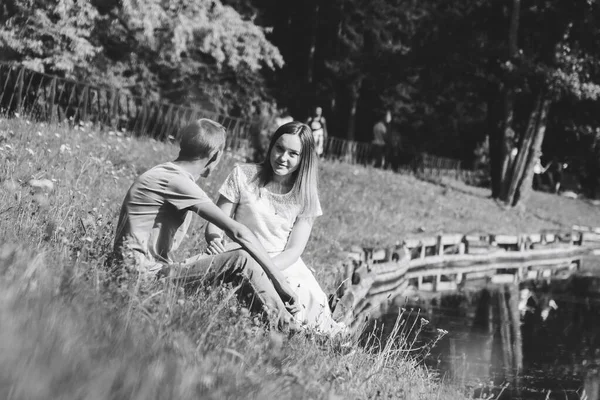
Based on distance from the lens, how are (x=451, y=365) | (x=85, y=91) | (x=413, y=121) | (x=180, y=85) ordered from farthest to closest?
(x=413, y=121) → (x=180, y=85) → (x=85, y=91) → (x=451, y=365)

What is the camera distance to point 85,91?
45.4ft

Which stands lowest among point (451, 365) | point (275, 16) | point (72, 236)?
point (451, 365)

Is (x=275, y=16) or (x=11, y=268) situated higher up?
(x=275, y=16)

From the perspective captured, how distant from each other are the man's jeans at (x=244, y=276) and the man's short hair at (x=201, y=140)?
592mm

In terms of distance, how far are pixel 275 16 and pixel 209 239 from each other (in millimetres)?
34946

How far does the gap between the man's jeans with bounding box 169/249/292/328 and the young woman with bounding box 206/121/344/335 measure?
0.98 metres

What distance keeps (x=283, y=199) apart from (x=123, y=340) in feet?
10.3

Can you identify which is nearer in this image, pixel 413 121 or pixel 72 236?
pixel 72 236

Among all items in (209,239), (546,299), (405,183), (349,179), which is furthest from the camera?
(405,183)

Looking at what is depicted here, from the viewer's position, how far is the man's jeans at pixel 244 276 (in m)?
4.66

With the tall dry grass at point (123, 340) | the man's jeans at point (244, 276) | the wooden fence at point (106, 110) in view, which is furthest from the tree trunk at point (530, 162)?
the man's jeans at point (244, 276)

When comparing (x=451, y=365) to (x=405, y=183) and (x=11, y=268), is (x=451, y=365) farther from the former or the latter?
(x=405, y=183)

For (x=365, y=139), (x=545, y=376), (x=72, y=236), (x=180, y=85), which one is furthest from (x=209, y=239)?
(x=365, y=139)

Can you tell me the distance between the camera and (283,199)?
589cm
